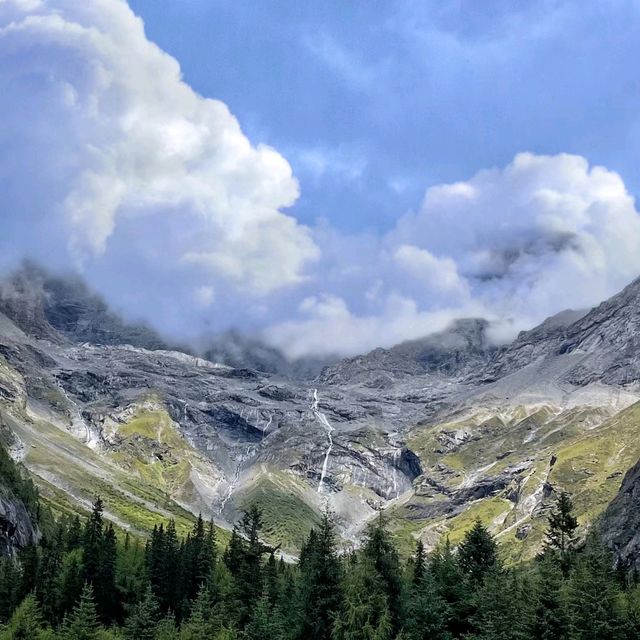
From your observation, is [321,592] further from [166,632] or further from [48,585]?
[48,585]

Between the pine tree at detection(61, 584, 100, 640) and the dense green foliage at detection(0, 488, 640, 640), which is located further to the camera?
the pine tree at detection(61, 584, 100, 640)

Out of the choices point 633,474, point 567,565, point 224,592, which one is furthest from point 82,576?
point 633,474

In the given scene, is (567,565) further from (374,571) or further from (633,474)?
(633,474)

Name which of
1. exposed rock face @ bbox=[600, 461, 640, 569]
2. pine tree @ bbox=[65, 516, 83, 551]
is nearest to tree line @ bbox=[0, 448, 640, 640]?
exposed rock face @ bbox=[600, 461, 640, 569]

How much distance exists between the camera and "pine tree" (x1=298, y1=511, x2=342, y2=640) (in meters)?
60.8

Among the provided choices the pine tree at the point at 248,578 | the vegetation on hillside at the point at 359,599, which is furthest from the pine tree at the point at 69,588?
the pine tree at the point at 248,578

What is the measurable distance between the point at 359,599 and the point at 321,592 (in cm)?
477

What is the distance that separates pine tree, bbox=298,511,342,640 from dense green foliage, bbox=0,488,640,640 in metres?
0.08

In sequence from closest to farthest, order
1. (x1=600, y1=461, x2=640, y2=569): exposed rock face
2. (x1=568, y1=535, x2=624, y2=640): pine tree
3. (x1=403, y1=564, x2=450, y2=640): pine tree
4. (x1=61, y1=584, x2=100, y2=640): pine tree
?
(x1=403, y1=564, x2=450, y2=640): pine tree, (x1=568, y1=535, x2=624, y2=640): pine tree, (x1=61, y1=584, x2=100, y2=640): pine tree, (x1=600, y1=461, x2=640, y2=569): exposed rock face

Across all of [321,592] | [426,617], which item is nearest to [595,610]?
[426,617]

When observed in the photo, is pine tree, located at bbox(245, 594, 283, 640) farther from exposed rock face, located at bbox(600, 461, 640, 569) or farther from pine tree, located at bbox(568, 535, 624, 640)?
exposed rock face, located at bbox(600, 461, 640, 569)

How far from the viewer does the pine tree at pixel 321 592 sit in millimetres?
60791

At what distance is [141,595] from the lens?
4719 inches

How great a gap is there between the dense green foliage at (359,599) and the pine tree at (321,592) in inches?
3.3
